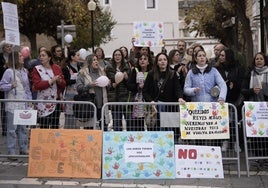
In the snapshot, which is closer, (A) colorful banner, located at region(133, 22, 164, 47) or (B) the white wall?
(A) colorful banner, located at region(133, 22, 164, 47)

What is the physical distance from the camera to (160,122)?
727 centimetres

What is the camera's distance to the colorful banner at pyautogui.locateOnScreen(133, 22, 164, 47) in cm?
939

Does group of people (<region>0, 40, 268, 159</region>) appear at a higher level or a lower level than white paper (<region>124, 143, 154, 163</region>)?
higher

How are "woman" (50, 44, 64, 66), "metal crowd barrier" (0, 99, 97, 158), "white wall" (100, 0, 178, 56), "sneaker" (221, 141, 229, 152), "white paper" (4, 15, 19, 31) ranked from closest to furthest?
Result: "sneaker" (221, 141, 229, 152) < "metal crowd barrier" (0, 99, 97, 158) < "white paper" (4, 15, 19, 31) < "woman" (50, 44, 64, 66) < "white wall" (100, 0, 178, 56)

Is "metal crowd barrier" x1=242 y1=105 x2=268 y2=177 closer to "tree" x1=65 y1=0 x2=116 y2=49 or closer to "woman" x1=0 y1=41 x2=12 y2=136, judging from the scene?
"woman" x1=0 y1=41 x2=12 y2=136

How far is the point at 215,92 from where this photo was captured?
7.45 meters

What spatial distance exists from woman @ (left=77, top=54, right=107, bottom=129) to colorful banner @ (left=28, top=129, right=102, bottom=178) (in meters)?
1.02

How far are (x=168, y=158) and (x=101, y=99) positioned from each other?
1833 millimetres

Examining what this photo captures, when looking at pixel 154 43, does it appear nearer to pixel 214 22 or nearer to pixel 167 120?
pixel 167 120

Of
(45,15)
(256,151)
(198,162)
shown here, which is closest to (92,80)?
(198,162)

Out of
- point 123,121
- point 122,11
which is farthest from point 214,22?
point 123,121

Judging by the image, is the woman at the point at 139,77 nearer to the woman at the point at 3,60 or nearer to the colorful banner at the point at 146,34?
the colorful banner at the point at 146,34

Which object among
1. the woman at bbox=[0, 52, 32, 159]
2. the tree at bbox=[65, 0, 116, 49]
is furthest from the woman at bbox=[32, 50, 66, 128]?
the tree at bbox=[65, 0, 116, 49]

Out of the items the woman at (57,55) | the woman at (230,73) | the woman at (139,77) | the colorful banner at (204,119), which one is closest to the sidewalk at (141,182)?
the colorful banner at (204,119)
